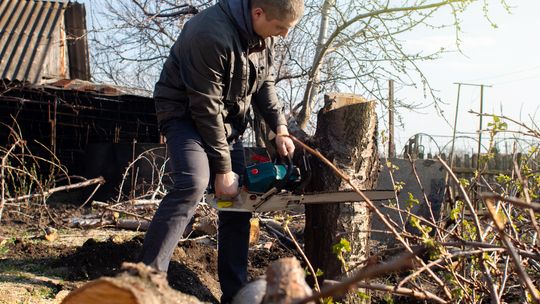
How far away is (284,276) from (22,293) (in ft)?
9.45

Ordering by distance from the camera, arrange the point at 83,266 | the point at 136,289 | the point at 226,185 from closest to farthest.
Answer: the point at 136,289 < the point at 226,185 < the point at 83,266

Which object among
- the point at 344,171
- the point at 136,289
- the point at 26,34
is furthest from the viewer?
the point at 26,34

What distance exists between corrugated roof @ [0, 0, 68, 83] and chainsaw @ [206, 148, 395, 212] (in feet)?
23.4

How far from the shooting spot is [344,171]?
379 centimetres

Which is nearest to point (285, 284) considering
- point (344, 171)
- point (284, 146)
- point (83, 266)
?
point (284, 146)

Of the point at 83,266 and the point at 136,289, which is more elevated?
the point at 136,289

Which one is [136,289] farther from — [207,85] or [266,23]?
[266,23]

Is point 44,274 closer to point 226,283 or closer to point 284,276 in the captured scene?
point 226,283

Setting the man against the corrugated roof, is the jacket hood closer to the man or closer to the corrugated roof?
the man

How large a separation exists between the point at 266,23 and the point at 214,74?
0.43 meters

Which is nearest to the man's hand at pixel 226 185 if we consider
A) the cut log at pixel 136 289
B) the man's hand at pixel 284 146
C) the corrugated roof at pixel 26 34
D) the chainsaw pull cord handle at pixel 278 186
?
the chainsaw pull cord handle at pixel 278 186

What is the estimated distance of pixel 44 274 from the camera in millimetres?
4309

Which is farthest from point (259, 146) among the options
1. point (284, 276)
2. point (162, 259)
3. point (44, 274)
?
point (284, 276)

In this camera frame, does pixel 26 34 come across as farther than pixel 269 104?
Yes
